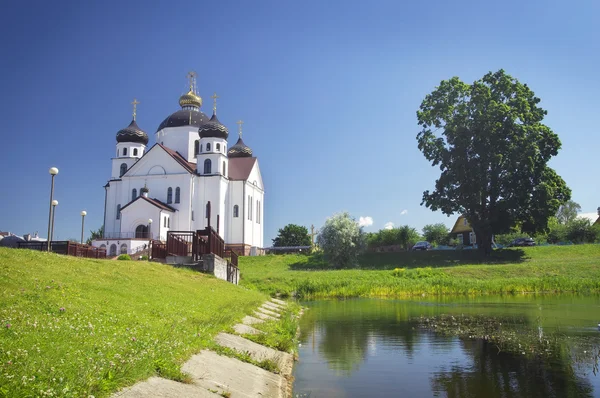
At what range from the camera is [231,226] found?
58.1 meters

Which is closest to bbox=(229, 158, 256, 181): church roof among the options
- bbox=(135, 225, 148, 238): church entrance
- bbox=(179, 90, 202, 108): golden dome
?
bbox=(179, 90, 202, 108): golden dome

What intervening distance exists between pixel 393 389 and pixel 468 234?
236 ft

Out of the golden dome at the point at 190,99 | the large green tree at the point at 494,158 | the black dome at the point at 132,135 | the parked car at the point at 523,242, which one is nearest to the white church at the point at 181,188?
the black dome at the point at 132,135

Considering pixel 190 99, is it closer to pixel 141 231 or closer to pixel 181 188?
pixel 181 188

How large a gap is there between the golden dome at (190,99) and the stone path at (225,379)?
58562 millimetres

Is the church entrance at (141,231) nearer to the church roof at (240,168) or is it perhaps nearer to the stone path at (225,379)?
the church roof at (240,168)

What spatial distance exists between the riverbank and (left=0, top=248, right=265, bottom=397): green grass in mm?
10

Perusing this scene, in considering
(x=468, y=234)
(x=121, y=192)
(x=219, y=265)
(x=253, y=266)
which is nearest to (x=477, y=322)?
(x=219, y=265)

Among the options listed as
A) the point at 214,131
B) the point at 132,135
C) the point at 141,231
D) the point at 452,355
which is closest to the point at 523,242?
the point at 214,131

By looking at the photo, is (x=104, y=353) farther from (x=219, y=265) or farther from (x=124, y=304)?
→ (x=219, y=265)

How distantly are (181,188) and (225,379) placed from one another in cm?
4964

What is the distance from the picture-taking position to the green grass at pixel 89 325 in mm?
4734

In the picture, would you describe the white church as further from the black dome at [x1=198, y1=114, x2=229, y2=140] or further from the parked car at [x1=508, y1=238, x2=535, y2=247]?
the parked car at [x1=508, y1=238, x2=535, y2=247]

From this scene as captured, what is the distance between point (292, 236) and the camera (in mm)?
88125
